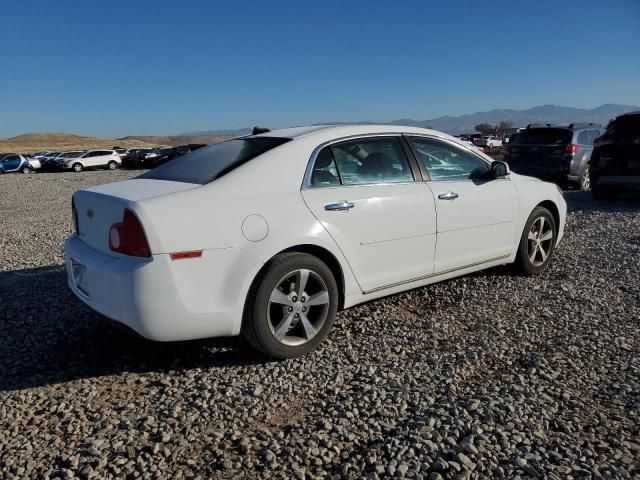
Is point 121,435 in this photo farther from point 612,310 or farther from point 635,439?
point 612,310

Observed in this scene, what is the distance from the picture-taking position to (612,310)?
4.29 metres

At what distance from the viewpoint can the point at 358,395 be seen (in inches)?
117

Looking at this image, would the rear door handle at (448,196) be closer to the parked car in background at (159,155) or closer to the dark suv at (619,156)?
the dark suv at (619,156)

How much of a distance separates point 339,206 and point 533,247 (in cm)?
260

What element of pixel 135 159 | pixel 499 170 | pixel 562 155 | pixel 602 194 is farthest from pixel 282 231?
pixel 135 159

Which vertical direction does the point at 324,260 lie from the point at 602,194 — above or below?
above

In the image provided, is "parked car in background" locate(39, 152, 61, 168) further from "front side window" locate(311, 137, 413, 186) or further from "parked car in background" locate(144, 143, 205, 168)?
"front side window" locate(311, 137, 413, 186)

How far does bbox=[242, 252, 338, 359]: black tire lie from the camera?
319 cm

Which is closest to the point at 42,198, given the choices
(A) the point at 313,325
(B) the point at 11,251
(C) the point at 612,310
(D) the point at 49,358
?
(B) the point at 11,251

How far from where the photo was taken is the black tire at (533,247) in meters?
5.01

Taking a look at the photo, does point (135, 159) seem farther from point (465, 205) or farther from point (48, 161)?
point (465, 205)

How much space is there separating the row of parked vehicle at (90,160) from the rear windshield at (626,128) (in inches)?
1082

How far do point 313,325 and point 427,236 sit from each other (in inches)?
46.5

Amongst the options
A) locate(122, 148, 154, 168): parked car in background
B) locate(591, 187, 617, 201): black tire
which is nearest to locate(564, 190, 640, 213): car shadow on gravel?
locate(591, 187, 617, 201): black tire
